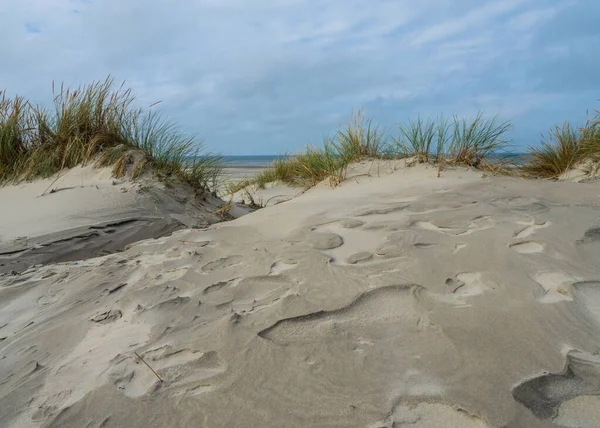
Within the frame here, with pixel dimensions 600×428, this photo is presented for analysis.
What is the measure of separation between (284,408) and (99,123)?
18.8ft

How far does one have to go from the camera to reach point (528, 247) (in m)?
2.37

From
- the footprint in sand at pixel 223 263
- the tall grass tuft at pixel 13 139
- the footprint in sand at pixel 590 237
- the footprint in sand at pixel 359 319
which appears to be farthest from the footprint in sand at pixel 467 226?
the tall grass tuft at pixel 13 139

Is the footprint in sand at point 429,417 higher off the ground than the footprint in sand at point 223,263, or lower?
lower

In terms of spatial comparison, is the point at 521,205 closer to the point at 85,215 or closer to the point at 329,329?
the point at 329,329

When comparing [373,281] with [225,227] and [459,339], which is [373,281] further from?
[225,227]

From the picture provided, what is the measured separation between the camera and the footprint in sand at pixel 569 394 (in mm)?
1283

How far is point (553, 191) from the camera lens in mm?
3617

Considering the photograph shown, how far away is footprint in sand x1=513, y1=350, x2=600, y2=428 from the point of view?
4.21ft

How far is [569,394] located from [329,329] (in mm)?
777

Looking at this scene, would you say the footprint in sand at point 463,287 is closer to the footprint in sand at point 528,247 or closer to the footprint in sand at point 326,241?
the footprint in sand at point 528,247

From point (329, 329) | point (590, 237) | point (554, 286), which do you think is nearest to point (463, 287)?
point (554, 286)

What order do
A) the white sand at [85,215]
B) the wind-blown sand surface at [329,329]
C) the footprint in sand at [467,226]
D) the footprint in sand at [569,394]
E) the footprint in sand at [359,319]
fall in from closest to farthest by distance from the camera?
the footprint in sand at [569,394]
the wind-blown sand surface at [329,329]
the footprint in sand at [359,319]
the footprint in sand at [467,226]
the white sand at [85,215]

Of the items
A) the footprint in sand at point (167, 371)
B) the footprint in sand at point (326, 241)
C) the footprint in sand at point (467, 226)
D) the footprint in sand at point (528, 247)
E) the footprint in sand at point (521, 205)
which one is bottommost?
the footprint in sand at point (167, 371)

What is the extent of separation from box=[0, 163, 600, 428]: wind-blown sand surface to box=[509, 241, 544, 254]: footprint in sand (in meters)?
0.02
